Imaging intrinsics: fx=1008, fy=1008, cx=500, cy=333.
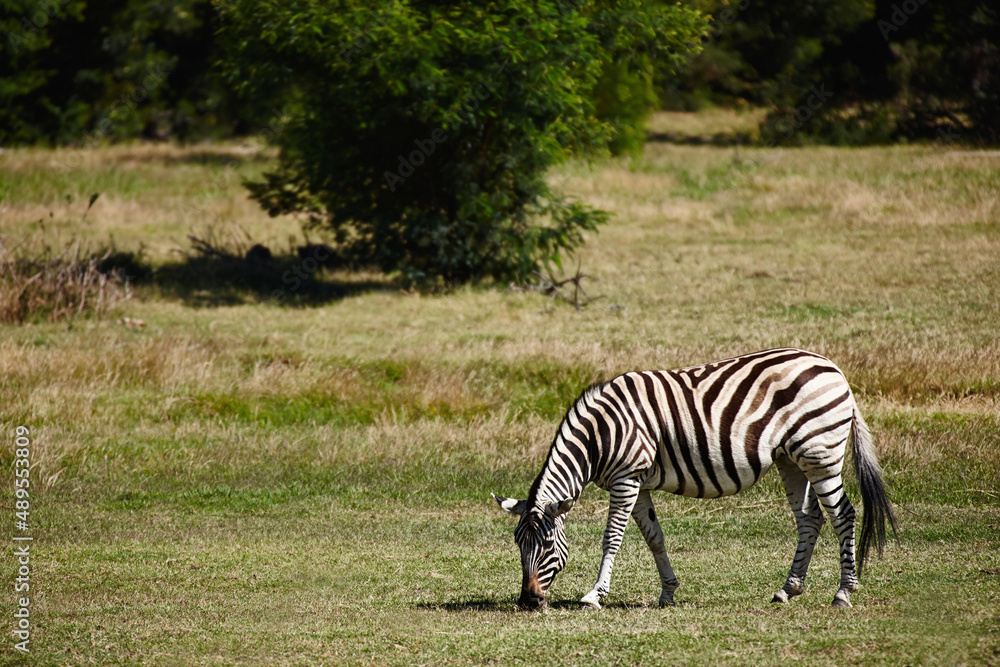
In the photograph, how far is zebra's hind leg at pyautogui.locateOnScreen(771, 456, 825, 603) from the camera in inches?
295

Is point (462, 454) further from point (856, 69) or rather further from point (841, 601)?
point (856, 69)

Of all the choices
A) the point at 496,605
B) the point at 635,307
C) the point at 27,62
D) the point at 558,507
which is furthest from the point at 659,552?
the point at 27,62

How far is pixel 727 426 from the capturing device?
743 centimetres

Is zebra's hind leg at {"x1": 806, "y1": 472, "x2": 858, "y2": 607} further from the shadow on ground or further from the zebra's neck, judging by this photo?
the zebra's neck

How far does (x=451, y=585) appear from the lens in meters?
8.25

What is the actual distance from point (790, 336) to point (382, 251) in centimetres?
1047

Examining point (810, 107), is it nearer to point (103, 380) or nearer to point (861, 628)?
point (103, 380)

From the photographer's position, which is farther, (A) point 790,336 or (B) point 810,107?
(B) point 810,107

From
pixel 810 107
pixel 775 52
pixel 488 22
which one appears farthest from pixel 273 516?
pixel 775 52

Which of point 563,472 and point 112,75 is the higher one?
point 112,75

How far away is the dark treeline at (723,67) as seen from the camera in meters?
43.6

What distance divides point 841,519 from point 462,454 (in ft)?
19.5

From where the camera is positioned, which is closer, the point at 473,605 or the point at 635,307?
the point at 473,605

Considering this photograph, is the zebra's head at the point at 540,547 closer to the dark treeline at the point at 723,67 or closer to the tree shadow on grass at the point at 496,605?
the tree shadow on grass at the point at 496,605
